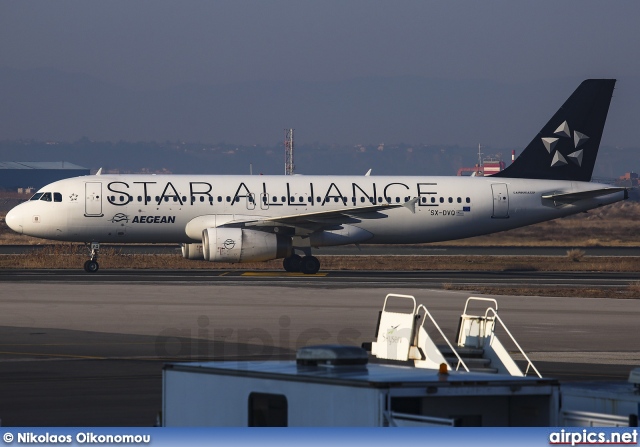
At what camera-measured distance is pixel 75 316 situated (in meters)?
29.5

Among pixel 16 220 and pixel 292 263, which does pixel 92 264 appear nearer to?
pixel 16 220

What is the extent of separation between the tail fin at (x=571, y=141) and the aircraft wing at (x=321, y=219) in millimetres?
6822

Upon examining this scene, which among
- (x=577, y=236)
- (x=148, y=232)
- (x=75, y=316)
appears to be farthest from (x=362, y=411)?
(x=577, y=236)

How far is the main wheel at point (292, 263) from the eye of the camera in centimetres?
4734

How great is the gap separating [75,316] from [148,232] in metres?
18.0

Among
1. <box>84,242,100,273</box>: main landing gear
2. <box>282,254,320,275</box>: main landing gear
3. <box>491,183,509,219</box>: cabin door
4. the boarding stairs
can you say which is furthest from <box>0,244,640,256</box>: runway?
the boarding stairs

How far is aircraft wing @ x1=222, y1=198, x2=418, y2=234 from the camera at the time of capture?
4556cm

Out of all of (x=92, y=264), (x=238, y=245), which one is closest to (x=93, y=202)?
(x=92, y=264)

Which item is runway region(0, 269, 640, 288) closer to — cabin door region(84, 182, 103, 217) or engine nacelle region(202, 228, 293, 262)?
engine nacelle region(202, 228, 293, 262)

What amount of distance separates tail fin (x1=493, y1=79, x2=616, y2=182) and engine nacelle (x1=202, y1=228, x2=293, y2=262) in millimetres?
12278

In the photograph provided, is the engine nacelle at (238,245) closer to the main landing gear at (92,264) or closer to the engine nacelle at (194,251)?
the engine nacelle at (194,251)

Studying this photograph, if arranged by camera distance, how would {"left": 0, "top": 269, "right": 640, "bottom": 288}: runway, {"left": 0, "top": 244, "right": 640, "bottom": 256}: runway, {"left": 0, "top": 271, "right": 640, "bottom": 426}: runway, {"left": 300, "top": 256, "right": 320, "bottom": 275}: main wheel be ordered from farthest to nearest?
{"left": 0, "top": 244, "right": 640, "bottom": 256}: runway < {"left": 300, "top": 256, "right": 320, "bottom": 275}: main wheel < {"left": 0, "top": 269, "right": 640, "bottom": 288}: runway < {"left": 0, "top": 271, "right": 640, "bottom": 426}: runway

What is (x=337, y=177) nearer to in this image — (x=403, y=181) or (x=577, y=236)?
(x=403, y=181)

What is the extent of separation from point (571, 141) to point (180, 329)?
2938 centimetres
